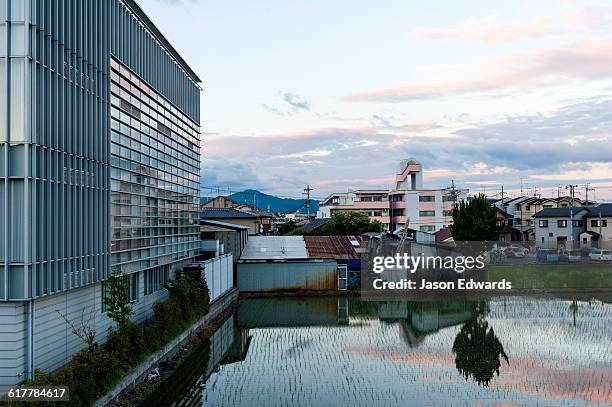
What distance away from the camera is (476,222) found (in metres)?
32.3

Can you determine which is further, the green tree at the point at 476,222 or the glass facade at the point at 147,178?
the green tree at the point at 476,222

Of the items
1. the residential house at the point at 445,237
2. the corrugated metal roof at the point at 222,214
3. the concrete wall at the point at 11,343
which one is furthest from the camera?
the corrugated metal roof at the point at 222,214

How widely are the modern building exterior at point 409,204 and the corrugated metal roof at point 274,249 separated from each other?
17030 mm

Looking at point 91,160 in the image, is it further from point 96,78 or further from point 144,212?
point 144,212

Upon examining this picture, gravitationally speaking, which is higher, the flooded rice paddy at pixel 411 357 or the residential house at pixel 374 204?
the residential house at pixel 374 204

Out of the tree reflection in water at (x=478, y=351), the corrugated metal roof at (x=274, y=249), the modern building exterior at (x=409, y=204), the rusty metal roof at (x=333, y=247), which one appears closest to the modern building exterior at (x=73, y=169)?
the tree reflection in water at (x=478, y=351)

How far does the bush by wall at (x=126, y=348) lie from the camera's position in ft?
28.6

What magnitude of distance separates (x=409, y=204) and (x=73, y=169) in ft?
125

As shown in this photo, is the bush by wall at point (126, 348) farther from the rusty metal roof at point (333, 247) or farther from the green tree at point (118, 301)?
the rusty metal roof at point (333, 247)

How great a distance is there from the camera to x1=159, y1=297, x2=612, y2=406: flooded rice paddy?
36.2ft

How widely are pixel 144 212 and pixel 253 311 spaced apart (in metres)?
7.40

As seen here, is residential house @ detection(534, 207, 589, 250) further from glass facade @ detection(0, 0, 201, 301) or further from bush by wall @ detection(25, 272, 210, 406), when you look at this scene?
glass facade @ detection(0, 0, 201, 301)

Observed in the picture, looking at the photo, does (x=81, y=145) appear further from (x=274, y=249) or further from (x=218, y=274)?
(x=274, y=249)

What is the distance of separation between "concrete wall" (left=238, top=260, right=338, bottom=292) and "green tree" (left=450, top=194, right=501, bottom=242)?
375 inches
